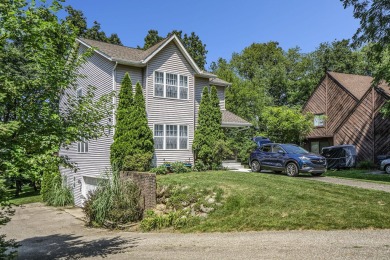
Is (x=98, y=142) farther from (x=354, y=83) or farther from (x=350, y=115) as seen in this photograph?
(x=354, y=83)

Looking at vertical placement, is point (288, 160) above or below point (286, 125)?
below

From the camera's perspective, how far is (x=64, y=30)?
7.79 meters

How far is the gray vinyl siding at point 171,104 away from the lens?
18844mm

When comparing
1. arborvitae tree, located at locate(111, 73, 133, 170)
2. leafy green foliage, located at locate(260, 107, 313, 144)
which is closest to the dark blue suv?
arborvitae tree, located at locate(111, 73, 133, 170)

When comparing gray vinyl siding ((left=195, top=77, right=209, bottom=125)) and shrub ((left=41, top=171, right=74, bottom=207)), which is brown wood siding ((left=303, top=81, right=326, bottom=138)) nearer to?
gray vinyl siding ((left=195, top=77, right=209, bottom=125))

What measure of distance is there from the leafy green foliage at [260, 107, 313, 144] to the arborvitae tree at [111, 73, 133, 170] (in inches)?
615

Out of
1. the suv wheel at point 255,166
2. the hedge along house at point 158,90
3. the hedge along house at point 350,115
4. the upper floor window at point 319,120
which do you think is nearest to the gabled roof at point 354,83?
the hedge along house at point 350,115

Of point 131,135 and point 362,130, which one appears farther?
point 362,130

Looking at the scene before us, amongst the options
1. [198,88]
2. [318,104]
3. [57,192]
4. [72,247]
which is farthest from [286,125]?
[72,247]

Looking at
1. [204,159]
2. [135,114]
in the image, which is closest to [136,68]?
[135,114]

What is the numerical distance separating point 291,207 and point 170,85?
11114 millimetres

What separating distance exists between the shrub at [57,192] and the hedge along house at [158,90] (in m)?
3.45

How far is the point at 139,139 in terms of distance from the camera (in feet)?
56.3

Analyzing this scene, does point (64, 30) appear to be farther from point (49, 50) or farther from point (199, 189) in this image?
point (199, 189)
